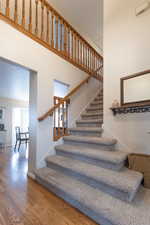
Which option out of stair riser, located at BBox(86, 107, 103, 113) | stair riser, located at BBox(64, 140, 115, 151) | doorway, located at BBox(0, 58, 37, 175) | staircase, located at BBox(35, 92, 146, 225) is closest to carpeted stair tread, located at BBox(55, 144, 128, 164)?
staircase, located at BBox(35, 92, 146, 225)

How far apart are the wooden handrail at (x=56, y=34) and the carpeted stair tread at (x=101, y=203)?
2.62m

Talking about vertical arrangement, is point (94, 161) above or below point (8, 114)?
below

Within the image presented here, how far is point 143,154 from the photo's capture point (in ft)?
6.65

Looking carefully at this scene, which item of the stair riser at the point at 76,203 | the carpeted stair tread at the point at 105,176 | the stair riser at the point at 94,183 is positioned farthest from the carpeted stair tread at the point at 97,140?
the stair riser at the point at 76,203

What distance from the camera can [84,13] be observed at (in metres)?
3.83

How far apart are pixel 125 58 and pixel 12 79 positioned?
3.69 meters

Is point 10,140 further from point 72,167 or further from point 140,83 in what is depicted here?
point 140,83

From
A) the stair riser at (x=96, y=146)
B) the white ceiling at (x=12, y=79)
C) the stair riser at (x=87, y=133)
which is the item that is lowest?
the stair riser at (x=96, y=146)

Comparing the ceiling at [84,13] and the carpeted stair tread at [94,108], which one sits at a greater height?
the ceiling at [84,13]

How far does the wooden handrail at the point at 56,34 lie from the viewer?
2691 millimetres

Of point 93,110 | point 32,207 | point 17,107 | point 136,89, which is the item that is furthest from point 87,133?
point 17,107

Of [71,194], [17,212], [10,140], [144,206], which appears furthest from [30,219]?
[10,140]

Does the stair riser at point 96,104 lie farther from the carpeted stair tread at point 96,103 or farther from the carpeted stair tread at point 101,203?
the carpeted stair tread at point 101,203

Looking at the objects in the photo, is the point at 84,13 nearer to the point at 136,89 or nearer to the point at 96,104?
the point at 96,104
